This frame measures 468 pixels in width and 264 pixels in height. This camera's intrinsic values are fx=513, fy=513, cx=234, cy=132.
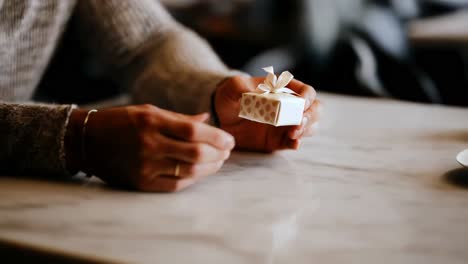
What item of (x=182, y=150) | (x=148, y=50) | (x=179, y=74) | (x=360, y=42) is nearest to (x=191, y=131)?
(x=182, y=150)

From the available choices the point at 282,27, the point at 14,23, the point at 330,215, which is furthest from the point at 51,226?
the point at 282,27

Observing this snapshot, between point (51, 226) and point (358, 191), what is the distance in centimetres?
35

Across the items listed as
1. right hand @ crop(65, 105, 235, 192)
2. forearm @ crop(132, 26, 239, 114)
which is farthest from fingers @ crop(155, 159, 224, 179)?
forearm @ crop(132, 26, 239, 114)

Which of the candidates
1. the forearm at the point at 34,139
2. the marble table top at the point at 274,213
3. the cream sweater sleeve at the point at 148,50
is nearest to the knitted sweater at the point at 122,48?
the cream sweater sleeve at the point at 148,50

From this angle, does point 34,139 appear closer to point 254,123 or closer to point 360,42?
point 254,123

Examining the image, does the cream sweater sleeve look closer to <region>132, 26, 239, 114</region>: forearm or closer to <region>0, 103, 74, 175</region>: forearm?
<region>132, 26, 239, 114</region>: forearm

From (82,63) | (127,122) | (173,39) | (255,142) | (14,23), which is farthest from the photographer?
(82,63)

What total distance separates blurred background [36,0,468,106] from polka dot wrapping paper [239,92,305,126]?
60 centimetres

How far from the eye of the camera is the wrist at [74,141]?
0.59m

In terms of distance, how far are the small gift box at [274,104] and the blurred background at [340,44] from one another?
592 mm

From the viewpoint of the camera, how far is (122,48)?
1044 mm

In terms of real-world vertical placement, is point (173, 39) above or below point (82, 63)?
above

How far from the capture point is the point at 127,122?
57 cm

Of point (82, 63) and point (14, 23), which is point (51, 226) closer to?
point (14, 23)
